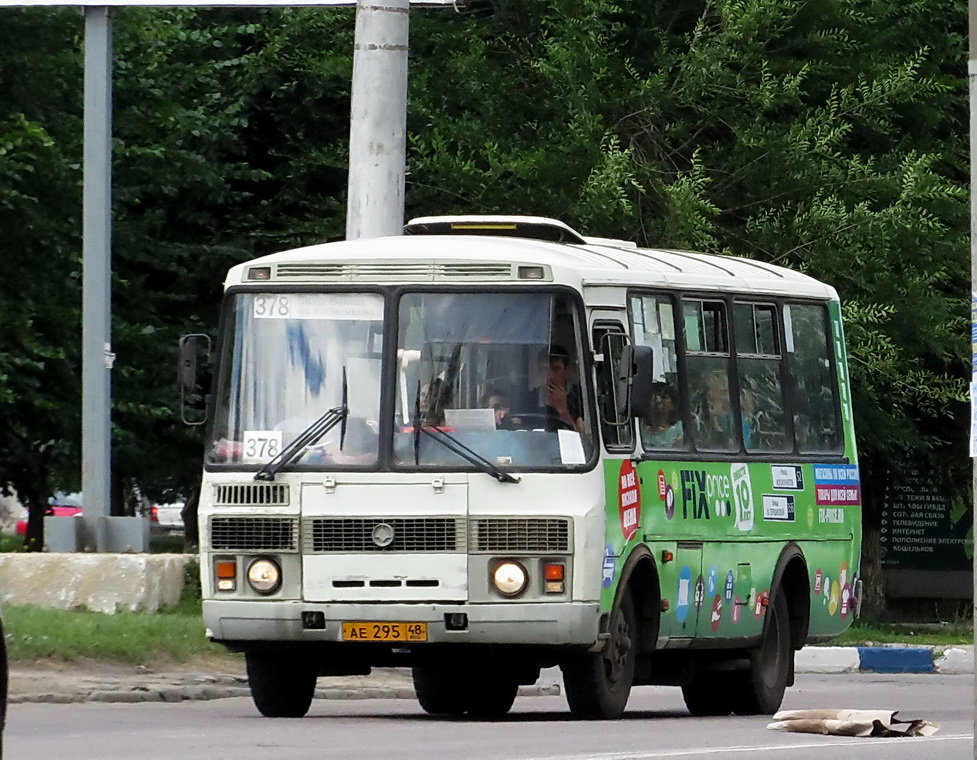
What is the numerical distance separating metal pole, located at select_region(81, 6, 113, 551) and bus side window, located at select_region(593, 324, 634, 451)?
6.26m

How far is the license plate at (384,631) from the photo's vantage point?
1309cm

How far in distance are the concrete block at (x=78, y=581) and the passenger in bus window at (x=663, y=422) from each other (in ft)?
16.9

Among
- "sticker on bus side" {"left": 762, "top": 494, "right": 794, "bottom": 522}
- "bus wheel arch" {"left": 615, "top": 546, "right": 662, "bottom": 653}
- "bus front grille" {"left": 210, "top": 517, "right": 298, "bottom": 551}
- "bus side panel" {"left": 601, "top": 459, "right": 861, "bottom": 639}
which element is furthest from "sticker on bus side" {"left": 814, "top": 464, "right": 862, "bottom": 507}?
"bus front grille" {"left": 210, "top": 517, "right": 298, "bottom": 551}

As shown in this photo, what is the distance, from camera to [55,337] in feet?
85.4

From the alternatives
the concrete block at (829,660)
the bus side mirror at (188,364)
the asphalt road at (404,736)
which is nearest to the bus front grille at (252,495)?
the bus side mirror at (188,364)

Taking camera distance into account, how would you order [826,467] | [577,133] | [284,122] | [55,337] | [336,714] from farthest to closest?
1. [284,122]
2. [55,337]
3. [577,133]
4. [826,467]
5. [336,714]

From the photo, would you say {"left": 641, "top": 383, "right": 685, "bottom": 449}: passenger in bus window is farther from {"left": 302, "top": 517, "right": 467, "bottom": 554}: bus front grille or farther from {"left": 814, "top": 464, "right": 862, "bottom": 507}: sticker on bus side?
{"left": 814, "top": 464, "right": 862, "bottom": 507}: sticker on bus side

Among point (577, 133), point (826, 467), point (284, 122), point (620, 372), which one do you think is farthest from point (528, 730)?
point (284, 122)

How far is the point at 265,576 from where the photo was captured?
13312 mm

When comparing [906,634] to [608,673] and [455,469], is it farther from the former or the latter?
[455,469]

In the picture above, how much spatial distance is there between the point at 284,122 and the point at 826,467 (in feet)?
42.1

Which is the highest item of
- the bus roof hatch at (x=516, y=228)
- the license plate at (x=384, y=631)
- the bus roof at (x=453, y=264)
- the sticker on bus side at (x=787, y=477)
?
the bus roof hatch at (x=516, y=228)

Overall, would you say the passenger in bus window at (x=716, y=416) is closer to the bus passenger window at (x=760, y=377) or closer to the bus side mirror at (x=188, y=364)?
the bus passenger window at (x=760, y=377)

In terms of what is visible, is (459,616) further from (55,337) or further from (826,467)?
(55,337)
